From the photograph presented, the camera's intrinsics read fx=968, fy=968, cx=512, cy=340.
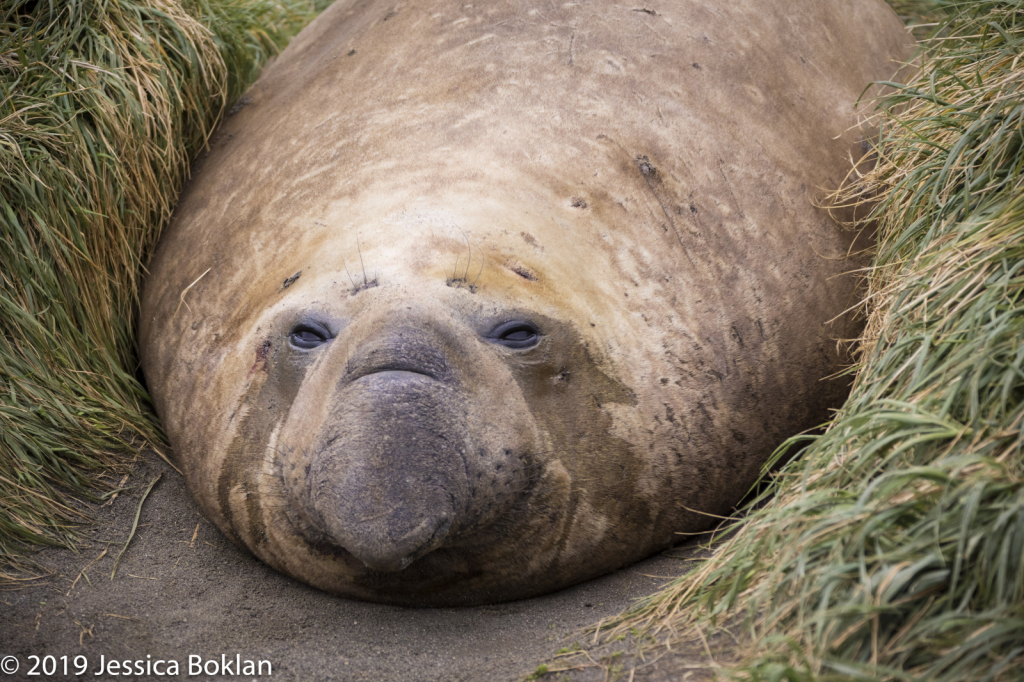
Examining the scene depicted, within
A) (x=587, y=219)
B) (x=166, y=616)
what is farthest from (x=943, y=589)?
(x=166, y=616)

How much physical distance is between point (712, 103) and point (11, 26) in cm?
227

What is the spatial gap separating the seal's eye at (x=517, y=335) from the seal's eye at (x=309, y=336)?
0.41 metres

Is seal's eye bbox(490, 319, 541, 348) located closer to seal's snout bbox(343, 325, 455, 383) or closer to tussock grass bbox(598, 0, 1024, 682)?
seal's snout bbox(343, 325, 455, 383)

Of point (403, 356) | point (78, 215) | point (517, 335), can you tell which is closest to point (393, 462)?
point (403, 356)

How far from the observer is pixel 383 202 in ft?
8.43

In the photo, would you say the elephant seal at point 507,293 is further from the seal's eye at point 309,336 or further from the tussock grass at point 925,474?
the tussock grass at point 925,474

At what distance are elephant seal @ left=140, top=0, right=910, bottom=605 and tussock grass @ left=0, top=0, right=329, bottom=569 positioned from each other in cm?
14

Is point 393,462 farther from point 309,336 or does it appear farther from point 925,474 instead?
point 925,474

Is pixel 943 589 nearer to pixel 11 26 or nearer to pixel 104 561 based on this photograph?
pixel 104 561

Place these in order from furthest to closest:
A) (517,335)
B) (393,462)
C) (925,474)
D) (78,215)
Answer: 1. (78,215)
2. (517,335)
3. (393,462)
4. (925,474)

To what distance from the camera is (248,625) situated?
2395 mm

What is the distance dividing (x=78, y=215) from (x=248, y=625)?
1.47 metres

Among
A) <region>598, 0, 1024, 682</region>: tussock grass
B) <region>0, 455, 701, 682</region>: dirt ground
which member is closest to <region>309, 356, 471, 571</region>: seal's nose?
<region>0, 455, 701, 682</region>: dirt ground

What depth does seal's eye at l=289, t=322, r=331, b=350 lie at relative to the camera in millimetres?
2328
